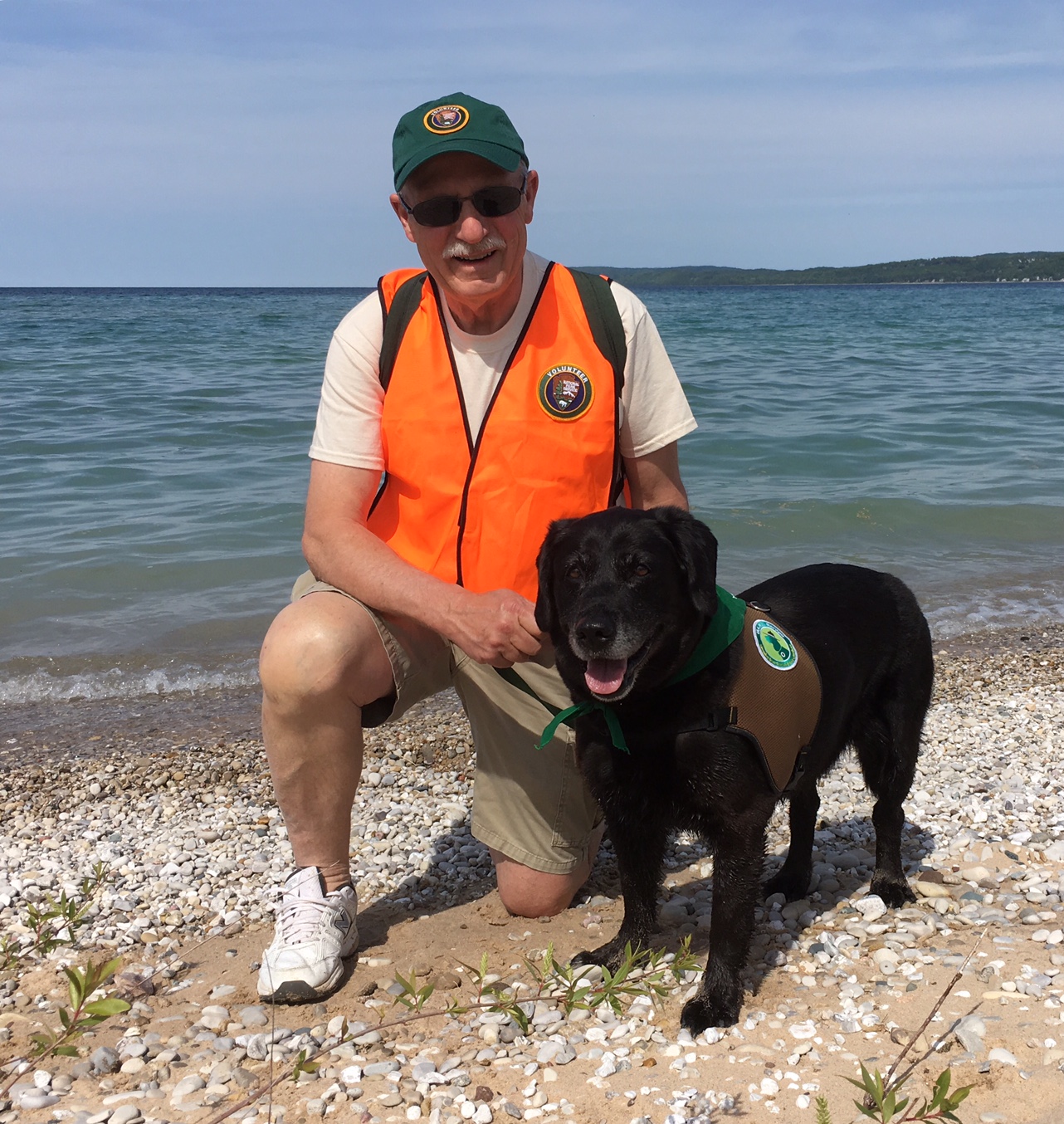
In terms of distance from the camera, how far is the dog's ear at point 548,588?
3033 mm

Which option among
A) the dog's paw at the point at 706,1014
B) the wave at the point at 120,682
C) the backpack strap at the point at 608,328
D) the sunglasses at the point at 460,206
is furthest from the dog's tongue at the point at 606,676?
the wave at the point at 120,682

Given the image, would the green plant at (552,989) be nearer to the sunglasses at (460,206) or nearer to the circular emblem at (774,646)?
the circular emblem at (774,646)

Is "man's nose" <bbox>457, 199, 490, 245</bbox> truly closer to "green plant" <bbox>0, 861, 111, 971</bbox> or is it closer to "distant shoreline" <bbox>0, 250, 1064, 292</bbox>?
"green plant" <bbox>0, 861, 111, 971</bbox>

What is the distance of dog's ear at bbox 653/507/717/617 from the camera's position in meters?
2.86

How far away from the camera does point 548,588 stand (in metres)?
3.04

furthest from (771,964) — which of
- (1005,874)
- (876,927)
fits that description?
(1005,874)

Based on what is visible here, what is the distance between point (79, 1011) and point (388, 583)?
141cm

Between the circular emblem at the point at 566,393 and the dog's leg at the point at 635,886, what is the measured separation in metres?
1.28

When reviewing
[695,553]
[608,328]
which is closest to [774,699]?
[695,553]

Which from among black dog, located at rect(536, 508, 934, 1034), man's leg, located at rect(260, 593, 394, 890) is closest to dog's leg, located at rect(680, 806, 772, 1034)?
black dog, located at rect(536, 508, 934, 1034)

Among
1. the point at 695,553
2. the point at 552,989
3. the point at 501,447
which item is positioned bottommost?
the point at 552,989

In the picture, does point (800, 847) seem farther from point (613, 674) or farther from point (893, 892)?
point (613, 674)

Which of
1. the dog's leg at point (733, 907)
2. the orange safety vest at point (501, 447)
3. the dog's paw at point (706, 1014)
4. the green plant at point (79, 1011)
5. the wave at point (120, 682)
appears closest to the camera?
the green plant at point (79, 1011)

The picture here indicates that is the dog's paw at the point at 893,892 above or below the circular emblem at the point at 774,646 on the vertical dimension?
below
